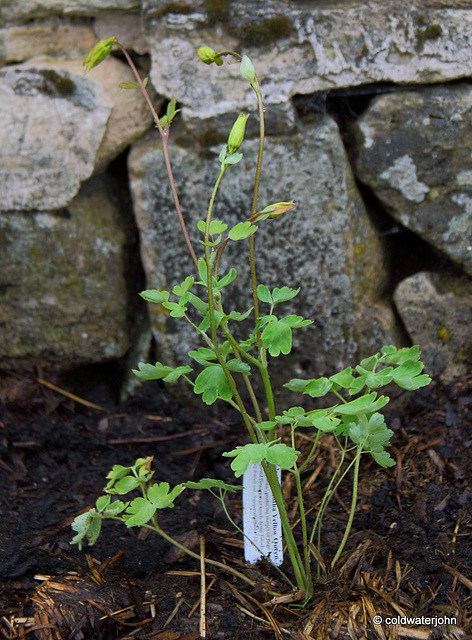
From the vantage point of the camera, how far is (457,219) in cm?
209

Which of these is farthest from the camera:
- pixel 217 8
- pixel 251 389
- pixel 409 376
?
pixel 217 8

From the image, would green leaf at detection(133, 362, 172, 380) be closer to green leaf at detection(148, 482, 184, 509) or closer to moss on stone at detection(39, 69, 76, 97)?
green leaf at detection(148, 482, 184, 509)

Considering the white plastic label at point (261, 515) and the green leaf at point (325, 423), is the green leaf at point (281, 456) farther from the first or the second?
the white plastic label at point (261, 515)

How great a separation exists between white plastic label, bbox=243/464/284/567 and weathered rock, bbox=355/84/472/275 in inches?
38.9

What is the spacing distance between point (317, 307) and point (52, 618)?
116cm

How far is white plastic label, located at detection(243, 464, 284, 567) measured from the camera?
1548mm

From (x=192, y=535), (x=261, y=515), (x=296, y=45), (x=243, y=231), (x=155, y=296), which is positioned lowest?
(x=192, y=535)

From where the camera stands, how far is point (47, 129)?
6.99 feet

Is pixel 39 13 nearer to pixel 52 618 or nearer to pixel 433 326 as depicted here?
pixel 433 326

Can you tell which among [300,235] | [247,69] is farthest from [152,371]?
[300,235]

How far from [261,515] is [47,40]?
1640 mm

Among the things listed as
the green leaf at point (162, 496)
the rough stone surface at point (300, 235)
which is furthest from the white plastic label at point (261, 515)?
the rough stone surface at point (300, 235)

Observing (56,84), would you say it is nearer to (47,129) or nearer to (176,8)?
(47,129)

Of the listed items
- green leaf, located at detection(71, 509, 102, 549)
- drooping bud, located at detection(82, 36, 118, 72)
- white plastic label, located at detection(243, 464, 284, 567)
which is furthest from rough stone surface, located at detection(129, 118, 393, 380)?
green leaf, located at detection(71, 509, 102, 549)
